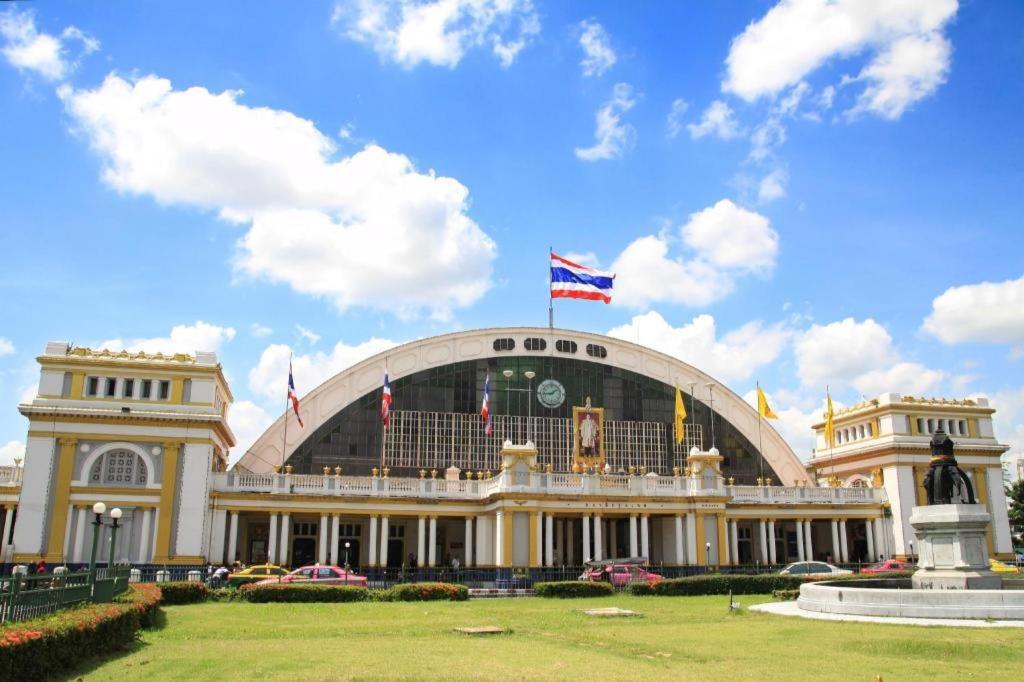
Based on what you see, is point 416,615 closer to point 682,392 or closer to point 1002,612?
point 1002,612

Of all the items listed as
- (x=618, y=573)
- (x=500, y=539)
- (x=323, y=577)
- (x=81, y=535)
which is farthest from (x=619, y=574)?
(x=81, y=535)

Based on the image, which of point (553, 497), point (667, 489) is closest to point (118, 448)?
point (553, 497)

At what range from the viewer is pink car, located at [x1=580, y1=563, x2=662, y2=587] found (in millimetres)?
45966

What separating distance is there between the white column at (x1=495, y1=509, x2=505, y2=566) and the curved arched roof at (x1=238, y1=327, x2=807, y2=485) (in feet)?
55.8

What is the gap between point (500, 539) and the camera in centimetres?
5409

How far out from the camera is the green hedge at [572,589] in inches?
1638

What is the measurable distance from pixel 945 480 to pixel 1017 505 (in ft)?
233

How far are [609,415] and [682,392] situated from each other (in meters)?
7.25

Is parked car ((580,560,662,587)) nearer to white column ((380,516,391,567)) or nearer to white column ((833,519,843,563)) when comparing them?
white column ((380,516,391,567))

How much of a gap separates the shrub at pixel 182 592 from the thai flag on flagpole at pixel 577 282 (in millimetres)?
33130

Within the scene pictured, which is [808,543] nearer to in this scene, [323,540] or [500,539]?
[500,539]

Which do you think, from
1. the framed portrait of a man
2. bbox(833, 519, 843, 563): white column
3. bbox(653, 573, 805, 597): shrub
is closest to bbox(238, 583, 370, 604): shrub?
bbox(653, 573, 805, 597): shrub

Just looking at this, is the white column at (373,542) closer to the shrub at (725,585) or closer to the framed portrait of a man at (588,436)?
the framed portrait of a man at (588,436)

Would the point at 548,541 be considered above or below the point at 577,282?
below
